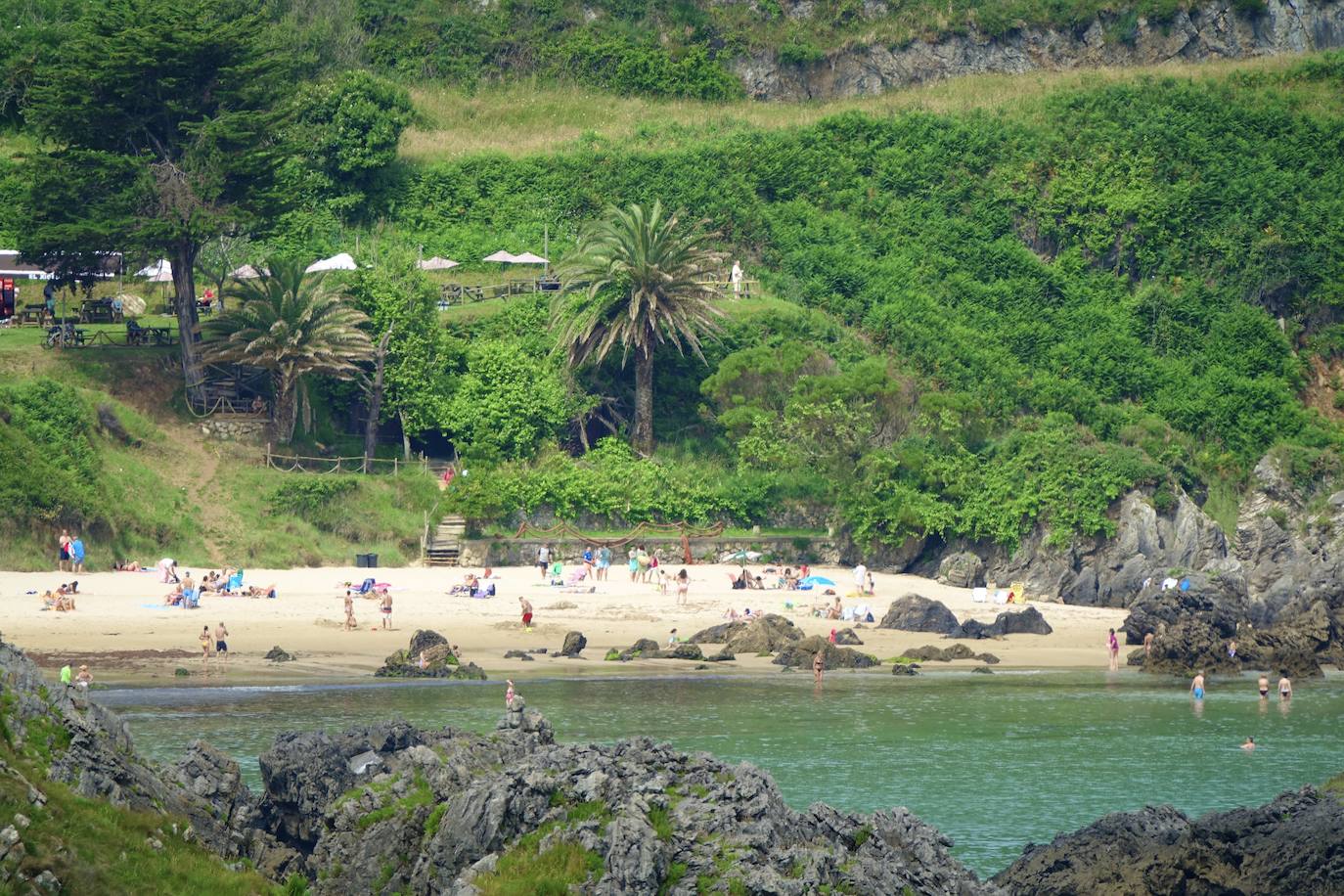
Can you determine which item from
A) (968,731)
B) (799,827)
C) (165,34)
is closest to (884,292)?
(165,34)

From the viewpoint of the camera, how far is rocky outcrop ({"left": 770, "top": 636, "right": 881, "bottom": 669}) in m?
43.5

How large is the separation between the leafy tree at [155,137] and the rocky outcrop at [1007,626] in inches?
970

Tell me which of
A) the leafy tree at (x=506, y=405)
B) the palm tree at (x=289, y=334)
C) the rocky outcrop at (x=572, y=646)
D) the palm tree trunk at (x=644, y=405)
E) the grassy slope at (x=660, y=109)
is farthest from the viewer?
the grassy slope at (x=660, y=109)

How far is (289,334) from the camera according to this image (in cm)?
5628

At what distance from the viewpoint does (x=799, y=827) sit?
20.4 m

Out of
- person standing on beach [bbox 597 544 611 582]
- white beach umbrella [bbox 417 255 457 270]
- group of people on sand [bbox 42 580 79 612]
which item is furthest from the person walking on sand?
white beach umbrella [bbox 417 255 457 270]

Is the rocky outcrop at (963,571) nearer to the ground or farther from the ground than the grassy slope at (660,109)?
nearer to the ground

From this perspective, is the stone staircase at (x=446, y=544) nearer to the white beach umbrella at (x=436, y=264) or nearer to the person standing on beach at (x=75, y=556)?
the person standing on beach at (x=75, y=556)

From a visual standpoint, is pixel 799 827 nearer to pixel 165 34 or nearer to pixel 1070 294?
pixel 165 34

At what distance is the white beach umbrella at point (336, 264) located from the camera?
202 ft

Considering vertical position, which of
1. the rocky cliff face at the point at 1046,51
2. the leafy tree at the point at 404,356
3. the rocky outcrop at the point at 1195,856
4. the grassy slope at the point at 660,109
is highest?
the rocky cliff face at the point at 1046,51

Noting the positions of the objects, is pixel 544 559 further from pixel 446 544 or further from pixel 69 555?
pixel 69 555

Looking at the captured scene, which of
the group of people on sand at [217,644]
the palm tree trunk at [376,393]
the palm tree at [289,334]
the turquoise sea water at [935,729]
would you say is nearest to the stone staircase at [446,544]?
the palm tree trunk at [376,393]

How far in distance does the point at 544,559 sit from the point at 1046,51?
40.1 metres
